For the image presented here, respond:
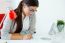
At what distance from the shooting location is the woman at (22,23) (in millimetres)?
1308

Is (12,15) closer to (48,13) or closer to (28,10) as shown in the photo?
(28,10)

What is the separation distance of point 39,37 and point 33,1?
0.34 m

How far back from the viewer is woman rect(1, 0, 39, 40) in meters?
1.31

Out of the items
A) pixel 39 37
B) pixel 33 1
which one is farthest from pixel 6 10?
pixel 39 37

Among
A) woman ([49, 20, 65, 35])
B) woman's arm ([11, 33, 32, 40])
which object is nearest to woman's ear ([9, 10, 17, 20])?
woman's arm ([11, 33, 32, 40])

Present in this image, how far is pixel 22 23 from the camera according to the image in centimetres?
136

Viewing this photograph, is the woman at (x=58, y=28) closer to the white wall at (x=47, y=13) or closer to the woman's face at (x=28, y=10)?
the white wall at (x=47, y=13)

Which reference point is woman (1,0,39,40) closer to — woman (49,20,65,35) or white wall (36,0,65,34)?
white wall (36,0,65,34)

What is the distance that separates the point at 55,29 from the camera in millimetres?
1408

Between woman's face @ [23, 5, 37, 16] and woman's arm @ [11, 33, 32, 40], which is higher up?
woman's face @ [23, 5, 37, 16]

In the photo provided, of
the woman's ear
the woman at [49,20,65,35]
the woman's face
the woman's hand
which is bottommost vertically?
the woman's hand

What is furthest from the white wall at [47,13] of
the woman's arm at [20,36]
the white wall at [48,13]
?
the woman's arm at [20,36]

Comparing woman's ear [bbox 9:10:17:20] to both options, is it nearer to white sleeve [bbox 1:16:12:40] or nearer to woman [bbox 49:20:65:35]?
white sleeve [bbox 1:16:12:40]

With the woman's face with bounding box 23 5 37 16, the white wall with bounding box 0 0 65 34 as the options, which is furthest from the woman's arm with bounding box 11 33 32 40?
the woman's face with bounding box 23 5 37 16
